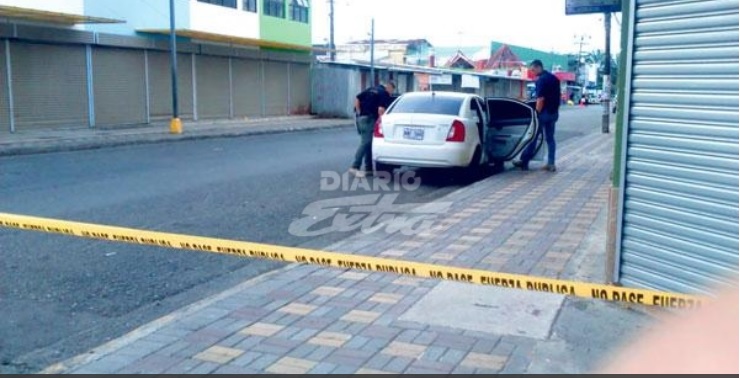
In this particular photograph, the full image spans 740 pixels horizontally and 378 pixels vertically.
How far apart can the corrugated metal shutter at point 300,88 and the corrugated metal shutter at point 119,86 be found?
1199cm

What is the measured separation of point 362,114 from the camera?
13.3m

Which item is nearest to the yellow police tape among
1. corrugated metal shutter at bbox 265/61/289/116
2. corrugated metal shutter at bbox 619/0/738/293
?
corrugated metal shutter at bbox 619/0/738/293

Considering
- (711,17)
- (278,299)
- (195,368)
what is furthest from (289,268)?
(711,17)

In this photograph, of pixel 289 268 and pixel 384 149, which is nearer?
pixel 289 268

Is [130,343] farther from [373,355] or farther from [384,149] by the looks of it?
[384,149]

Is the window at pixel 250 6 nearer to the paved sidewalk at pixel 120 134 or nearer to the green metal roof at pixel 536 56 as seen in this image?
the paved sidewalk at pixel 120 134

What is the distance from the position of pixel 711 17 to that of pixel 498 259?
2.73 meters

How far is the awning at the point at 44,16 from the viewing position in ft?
69.7

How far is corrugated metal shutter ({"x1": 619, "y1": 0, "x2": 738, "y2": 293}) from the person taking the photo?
4.66 metres

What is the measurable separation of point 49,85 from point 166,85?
6441 mm

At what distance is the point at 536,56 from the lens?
285ft

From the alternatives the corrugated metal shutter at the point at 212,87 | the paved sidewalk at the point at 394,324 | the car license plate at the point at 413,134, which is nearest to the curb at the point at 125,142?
the corrugated metal shutter at the point at 212,87

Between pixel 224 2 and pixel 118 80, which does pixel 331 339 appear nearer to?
pixel 118 80

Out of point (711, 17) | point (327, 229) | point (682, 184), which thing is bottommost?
point (327, 229)
